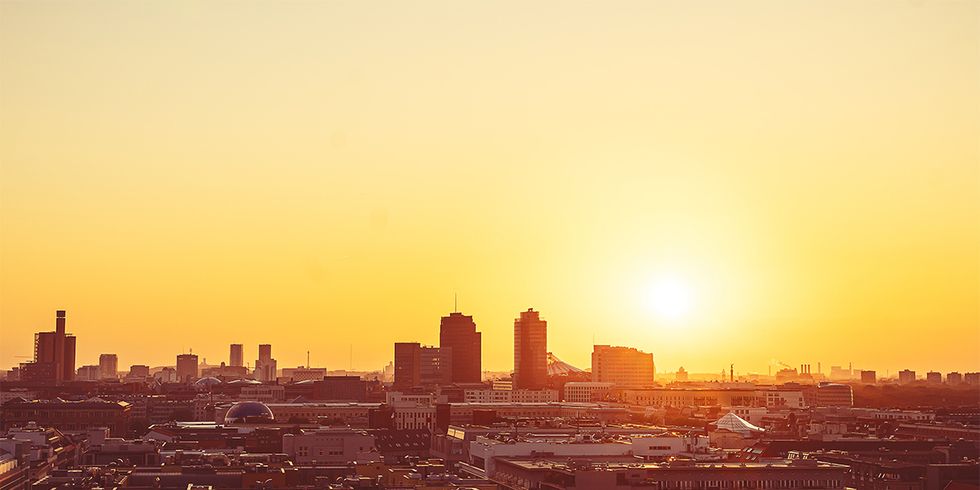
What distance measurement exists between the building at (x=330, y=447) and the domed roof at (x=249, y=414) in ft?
114

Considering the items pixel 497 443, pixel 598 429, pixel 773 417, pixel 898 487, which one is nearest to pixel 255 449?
pixel 497 443

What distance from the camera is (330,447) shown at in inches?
5054

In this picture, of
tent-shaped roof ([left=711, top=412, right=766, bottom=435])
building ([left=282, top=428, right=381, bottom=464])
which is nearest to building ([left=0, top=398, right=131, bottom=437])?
building ([left=282, top=428, right=381, bottom=464])

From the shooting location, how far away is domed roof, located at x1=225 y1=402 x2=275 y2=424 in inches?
6580

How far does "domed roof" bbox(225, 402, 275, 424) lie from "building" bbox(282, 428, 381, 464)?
34.8 meters

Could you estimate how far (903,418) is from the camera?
188500mm

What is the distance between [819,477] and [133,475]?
44.2 metres

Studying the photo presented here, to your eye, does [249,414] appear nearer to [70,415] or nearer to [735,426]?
[70,415]

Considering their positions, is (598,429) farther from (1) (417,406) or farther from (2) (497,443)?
(1) (417,406)

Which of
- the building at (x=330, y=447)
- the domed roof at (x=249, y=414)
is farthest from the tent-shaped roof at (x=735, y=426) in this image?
the domed roof at (x=249, y=414)

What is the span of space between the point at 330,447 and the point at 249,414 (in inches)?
1660

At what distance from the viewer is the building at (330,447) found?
127 meters

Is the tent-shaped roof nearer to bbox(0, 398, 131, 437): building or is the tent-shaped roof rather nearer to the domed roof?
the domed roof

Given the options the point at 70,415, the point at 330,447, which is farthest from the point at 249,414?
the point at 330,447
